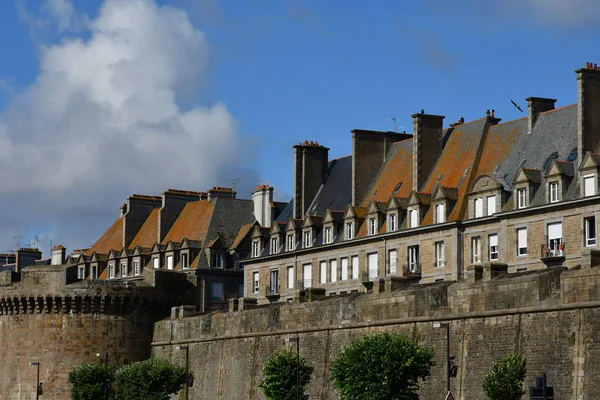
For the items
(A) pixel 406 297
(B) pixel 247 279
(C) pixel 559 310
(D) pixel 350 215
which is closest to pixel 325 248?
(D) pixel 350 215

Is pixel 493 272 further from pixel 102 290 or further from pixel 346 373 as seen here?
pixel 102 290

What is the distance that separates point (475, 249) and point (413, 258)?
5.19 m

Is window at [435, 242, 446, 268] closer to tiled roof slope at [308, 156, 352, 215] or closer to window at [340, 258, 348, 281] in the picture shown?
window at [340, 258, 348, 281]

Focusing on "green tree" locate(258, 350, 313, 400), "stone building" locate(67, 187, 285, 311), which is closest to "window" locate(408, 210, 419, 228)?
"stone building" locate(67, 187, 285, 311)

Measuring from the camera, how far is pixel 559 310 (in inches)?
1884

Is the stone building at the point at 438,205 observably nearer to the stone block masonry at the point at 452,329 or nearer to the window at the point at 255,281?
the window at the point at 255,281

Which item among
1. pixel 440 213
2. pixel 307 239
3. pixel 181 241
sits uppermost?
pixel 181 241

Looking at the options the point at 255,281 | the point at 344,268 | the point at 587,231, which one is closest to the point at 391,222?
the point at 344,268

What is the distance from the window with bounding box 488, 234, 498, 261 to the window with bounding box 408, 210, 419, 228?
6413mm

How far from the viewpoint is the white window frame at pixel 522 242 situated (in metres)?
73.6

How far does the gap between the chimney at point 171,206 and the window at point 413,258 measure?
3468cm

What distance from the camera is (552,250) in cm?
7150

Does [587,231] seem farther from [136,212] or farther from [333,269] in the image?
A: [136,212]

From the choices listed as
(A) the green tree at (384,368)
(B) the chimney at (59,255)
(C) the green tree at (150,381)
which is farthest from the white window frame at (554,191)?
(B) the chimney at (59,255)
